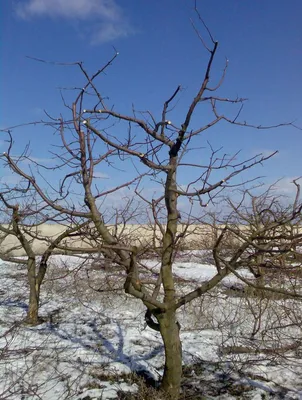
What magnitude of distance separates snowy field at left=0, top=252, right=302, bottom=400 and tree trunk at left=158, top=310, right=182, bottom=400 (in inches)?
5.5

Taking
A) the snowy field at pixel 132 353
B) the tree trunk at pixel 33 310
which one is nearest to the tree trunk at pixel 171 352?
the snowy field at pixel 132 353

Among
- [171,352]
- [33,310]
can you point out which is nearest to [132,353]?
[171,352]

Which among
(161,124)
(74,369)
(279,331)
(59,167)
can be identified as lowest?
(74,369)

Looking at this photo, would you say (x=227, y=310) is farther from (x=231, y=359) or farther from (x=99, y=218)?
(x=99, y=218)

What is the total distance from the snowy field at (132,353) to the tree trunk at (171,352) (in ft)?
0.46

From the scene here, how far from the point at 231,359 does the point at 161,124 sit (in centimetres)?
288

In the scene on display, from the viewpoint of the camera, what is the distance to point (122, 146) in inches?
137

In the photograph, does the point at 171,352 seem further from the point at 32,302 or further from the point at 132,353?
the point at 32,302

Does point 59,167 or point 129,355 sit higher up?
point 59,167

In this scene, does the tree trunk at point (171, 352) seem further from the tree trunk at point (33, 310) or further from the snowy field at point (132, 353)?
the tree trunk at point (33, 310)

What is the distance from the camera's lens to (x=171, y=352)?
3680mm

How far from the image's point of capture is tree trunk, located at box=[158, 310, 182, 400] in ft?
Answer: 12.0

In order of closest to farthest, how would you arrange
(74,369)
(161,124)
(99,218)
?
(161,124) < (99,218) < (74,369)

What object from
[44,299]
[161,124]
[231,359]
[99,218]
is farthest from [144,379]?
[44,299]
